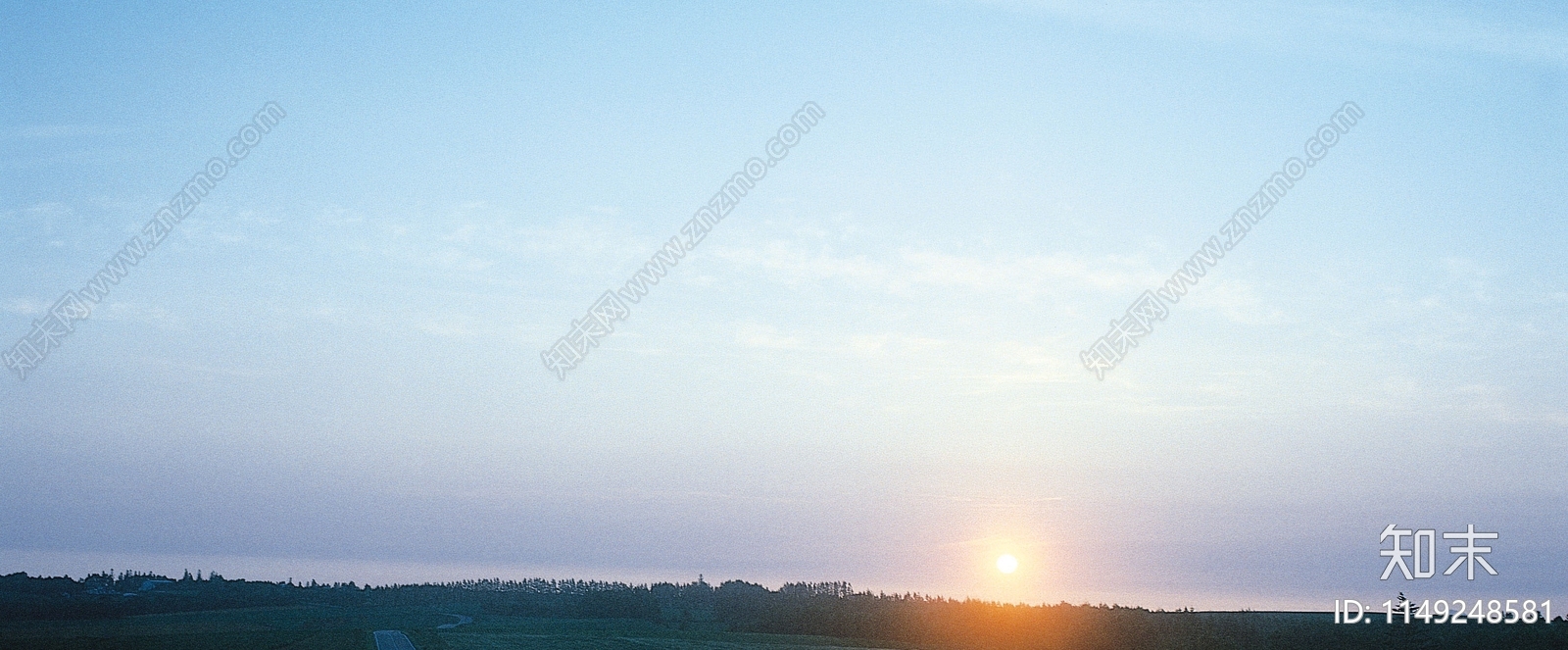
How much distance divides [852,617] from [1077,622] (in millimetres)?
41320

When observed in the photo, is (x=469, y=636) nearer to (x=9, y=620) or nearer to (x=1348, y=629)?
(x=9, y=620)

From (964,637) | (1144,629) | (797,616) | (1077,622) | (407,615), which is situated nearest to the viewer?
(1144,629)

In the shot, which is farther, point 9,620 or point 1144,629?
point 9,620

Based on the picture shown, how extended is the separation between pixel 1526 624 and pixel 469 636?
94524 mm

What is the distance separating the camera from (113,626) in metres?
128

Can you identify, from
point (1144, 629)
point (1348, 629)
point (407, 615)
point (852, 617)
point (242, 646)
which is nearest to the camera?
point (1348, 629)

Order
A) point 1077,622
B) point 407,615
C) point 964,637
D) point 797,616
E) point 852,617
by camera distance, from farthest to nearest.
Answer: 1. point 407,615
2. point 797,616
3. point 852,617
4. point 964,637
5. point 1077,622

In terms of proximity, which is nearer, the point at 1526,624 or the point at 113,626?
the point at 1526,624

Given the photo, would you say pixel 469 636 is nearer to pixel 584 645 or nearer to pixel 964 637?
pixel 584 645

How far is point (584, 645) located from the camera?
104438mm

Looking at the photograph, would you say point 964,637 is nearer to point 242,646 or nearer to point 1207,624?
point 1207,624

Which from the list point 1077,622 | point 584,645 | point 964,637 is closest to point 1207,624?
point 1077,622

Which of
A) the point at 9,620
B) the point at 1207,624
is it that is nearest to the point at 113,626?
the point at 9,620

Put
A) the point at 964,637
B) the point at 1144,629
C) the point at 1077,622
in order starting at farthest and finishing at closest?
the point at 964,637, the point at 1077,622, the point at 1144,629
